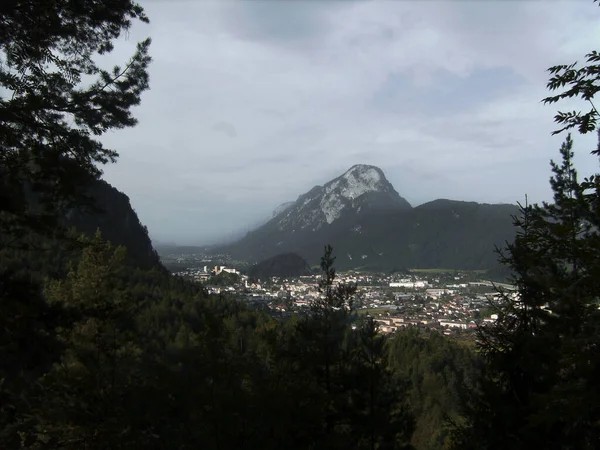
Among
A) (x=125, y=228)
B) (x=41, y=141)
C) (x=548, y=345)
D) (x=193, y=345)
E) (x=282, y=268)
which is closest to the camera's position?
(x=41, y=141)

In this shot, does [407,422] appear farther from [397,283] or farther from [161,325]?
[397,283]

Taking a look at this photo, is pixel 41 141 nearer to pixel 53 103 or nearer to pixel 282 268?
pixel 53 103

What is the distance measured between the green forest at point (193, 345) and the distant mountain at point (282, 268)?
5397 inches

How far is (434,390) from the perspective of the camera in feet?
119

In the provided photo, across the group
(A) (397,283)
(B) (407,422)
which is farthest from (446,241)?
(B) (407,422)

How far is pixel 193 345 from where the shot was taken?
935cm

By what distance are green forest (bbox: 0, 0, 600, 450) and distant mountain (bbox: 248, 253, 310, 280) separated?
137 metres

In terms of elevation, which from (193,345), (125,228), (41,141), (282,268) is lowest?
(282,268)

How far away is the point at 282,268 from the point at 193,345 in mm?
147967

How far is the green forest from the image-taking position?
427 cm

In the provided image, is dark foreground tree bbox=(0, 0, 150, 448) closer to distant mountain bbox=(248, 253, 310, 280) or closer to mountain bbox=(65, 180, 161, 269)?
mountain bbox=(65, 180, 161, 269)

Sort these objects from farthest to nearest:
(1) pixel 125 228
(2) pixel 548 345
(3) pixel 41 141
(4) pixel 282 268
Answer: (4) pixel 282 268 → (1) pixel 125 228 → (2) pixel 548 345 → (3) pixel 41 141

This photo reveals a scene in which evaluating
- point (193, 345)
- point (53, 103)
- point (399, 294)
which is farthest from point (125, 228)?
point (53, 103)

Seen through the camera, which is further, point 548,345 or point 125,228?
point 125,228
